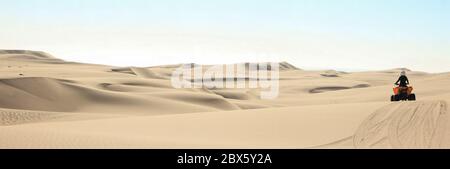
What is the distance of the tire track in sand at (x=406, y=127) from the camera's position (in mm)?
9195

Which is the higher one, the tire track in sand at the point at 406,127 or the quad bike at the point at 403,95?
the quad bike at the point at 403,95

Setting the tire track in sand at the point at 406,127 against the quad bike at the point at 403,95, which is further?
the quad bike at the point at 403,95

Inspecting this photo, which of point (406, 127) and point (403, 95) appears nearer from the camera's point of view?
point (406, 127)

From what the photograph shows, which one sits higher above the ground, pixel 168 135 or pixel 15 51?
pixel 15 51

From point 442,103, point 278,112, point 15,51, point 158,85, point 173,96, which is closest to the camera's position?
point 442,103

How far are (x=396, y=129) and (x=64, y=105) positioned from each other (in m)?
18.1

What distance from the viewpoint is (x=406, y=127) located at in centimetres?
1056

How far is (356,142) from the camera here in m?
9.60

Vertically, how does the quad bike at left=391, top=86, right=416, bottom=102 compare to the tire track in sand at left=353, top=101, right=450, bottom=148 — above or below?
above

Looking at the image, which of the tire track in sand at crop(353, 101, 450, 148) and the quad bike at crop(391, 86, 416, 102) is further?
the quad bike at crop(391, 86, 416, 102)

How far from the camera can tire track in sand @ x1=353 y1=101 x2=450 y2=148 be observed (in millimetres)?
9195

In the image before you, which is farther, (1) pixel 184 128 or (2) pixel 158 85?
(2) pixel 158 85

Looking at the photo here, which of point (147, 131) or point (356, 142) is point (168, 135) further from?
point (356, 142)

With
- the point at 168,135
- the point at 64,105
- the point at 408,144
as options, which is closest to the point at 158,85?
the point at 64,105
